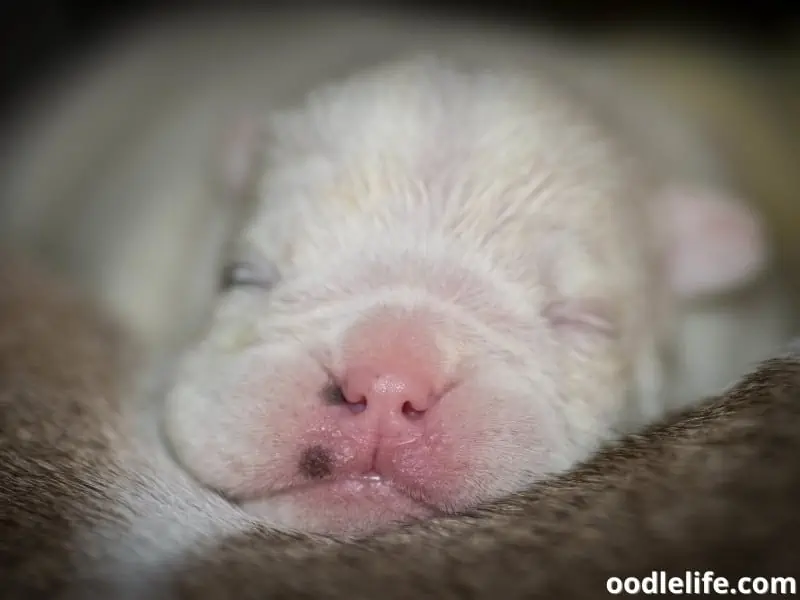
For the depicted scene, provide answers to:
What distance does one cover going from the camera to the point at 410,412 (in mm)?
1039

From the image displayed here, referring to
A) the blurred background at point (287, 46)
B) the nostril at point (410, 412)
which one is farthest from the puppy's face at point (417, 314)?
the blurred background at point (287, 46)

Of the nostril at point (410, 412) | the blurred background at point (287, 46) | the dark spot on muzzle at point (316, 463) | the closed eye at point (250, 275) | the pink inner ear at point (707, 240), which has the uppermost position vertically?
the blurred background at point (287, 46)

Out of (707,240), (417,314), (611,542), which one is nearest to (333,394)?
(417,314)

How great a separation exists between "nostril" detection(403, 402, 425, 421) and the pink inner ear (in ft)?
2.32

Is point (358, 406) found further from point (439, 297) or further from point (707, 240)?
point (707, 240)

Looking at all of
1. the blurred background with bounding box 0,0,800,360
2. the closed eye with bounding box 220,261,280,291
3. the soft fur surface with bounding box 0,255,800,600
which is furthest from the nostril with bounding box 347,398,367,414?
the blurred background with bounding box 0,0,800,360

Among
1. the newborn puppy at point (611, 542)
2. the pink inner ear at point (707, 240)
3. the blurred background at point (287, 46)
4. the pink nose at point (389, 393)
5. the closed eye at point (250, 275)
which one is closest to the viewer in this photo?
the newborn puppy at point (611, 542)

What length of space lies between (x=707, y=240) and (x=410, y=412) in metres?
0.77

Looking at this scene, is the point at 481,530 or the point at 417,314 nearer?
the point at 481,530

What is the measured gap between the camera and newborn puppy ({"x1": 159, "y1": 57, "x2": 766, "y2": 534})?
104 cm

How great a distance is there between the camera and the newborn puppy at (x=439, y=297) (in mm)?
1040

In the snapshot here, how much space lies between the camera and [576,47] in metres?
2.07

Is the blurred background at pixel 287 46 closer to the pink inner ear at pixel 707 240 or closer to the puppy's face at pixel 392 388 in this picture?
the pink inner ear at pixel 707 240

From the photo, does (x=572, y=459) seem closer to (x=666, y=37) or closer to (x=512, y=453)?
(x=512, y=453)
